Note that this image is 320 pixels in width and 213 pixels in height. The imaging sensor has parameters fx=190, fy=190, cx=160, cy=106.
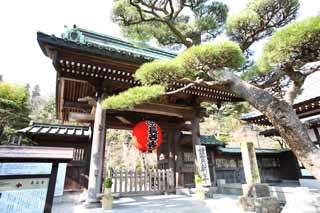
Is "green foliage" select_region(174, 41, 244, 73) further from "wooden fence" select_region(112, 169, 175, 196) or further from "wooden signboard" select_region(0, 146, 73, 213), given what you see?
"wooden fence" select_region(112, 169, 175, 196)

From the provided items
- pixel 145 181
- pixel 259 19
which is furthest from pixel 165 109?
pixel 259 19

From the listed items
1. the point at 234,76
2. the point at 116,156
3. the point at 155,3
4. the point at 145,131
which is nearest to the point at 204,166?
the point at 145,131

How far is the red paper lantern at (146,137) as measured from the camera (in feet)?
19.7

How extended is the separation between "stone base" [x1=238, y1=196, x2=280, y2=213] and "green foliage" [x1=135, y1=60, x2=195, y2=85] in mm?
3570

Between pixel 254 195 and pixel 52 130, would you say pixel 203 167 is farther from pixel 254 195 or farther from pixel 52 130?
pixel 52 130

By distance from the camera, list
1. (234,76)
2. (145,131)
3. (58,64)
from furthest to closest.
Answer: (145,131) < (58,64) < (234,76)

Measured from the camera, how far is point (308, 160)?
10.4 feet

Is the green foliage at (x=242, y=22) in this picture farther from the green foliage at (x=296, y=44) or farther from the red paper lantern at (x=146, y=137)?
the red paper lantern at (x=146, y=137)

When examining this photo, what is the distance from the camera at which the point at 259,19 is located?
466 cm

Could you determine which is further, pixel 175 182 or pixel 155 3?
pixel 175 182

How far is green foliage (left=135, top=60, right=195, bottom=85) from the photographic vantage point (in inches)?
164

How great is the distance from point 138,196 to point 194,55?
549cm

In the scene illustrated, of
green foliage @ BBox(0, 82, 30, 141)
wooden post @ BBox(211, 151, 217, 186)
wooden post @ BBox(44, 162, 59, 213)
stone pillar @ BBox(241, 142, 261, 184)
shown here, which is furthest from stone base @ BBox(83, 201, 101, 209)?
green foliage @ BBox(0, 82, 30, 141)

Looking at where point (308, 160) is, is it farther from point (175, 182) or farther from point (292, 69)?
point (175, 182)
